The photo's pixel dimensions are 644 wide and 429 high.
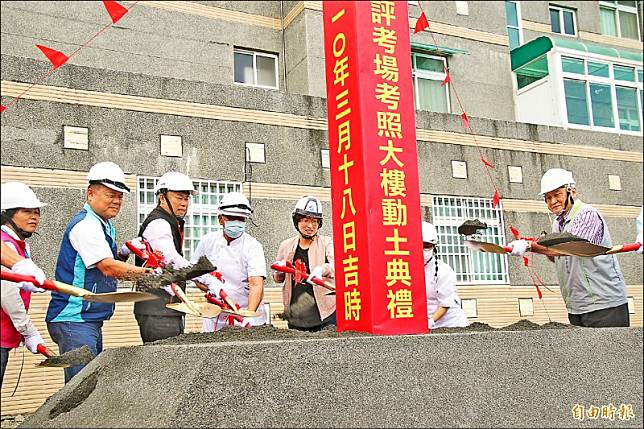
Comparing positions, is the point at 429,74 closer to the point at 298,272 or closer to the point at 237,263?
the point at 298,272

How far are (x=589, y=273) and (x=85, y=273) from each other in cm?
332

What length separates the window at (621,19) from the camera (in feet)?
51.2

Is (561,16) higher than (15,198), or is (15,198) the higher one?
(561,16)

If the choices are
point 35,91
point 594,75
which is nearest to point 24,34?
point 35,91

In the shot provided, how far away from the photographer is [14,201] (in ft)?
12.8

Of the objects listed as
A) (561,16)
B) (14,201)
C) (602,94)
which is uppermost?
(561,16)

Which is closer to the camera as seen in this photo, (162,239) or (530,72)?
(162,239)

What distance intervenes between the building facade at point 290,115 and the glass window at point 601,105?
33 mm

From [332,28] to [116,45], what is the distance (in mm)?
7175

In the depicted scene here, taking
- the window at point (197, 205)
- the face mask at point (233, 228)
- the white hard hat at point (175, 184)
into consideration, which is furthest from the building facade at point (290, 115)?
the white hard hat at point (175, 184)

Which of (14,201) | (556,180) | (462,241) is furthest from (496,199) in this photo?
(14,201)

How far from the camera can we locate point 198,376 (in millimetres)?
3049

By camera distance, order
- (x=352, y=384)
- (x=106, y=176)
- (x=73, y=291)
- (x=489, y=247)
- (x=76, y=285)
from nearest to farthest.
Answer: (x=352, y=384) < (x=73, y=291) < (x=76, y=285) < (x=106, y=176) < (x=489, y=247)

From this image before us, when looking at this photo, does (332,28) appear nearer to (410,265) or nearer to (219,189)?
(410,265)
